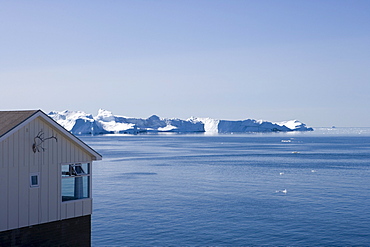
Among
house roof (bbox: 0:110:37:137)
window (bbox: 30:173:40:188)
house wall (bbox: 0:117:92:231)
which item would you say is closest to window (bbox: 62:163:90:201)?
house wall (bbox: 0:117:92:231)

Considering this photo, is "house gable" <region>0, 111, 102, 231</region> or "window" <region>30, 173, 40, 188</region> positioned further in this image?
"window" <region>30, 173, 40, 188</region>

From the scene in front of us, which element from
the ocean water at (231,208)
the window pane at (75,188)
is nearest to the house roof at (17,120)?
the window pane at (75,188)

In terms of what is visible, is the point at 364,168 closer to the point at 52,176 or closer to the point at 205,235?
the point at 205,235

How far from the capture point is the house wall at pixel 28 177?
1889 centimetres

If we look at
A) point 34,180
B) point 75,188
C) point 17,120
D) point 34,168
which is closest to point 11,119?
point 17,120

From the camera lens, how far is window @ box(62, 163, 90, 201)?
21.7m

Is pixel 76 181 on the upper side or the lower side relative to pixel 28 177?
lower

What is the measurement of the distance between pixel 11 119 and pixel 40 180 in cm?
285

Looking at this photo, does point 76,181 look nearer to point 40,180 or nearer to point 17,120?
point 40,180

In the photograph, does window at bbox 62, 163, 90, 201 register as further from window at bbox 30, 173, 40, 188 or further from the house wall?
window at bbox 30, 173, 40, 188

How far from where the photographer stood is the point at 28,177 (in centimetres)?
1973

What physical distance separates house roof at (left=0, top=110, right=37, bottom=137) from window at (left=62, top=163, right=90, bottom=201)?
2.93m

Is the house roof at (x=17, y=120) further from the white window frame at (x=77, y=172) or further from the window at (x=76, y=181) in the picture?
the window at (x=76, y=181)

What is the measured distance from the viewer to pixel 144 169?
284ft
